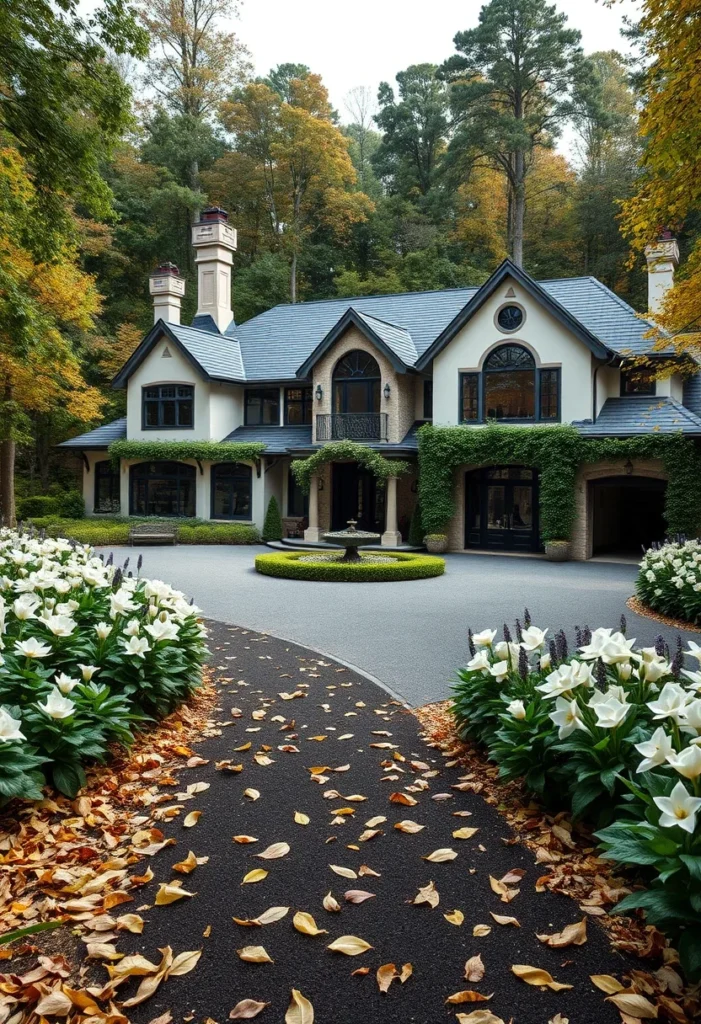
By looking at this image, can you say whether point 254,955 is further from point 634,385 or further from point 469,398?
point 634,385

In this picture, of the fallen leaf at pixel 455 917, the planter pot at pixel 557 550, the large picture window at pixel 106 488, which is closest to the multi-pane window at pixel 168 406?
the large picture window at pixel 106 488

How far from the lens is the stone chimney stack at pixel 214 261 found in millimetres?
29516

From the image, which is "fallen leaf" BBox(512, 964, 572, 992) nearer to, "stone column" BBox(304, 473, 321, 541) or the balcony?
"stone column" BBox(304, 473, 321, 541)

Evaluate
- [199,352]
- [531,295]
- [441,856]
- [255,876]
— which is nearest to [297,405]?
[199,352]

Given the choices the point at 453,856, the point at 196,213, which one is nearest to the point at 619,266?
the point at 196,213

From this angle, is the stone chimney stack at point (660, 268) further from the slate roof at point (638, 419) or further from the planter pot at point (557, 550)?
the planter pot at point (557, 550)

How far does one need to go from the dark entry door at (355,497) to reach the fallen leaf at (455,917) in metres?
22.1

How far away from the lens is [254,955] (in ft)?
10.3

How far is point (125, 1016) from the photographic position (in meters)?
2.79

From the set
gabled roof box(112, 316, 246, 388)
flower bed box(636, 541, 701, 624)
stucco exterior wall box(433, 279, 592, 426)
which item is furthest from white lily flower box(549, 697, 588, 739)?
gabled roof box(112, 316, 246, 388)

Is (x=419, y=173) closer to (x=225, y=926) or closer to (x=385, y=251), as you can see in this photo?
(x=385, y=251)

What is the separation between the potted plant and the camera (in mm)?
22531

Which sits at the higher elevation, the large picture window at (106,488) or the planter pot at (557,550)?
the large picture window at (106,488)

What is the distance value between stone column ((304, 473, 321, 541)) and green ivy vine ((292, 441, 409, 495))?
828mm
